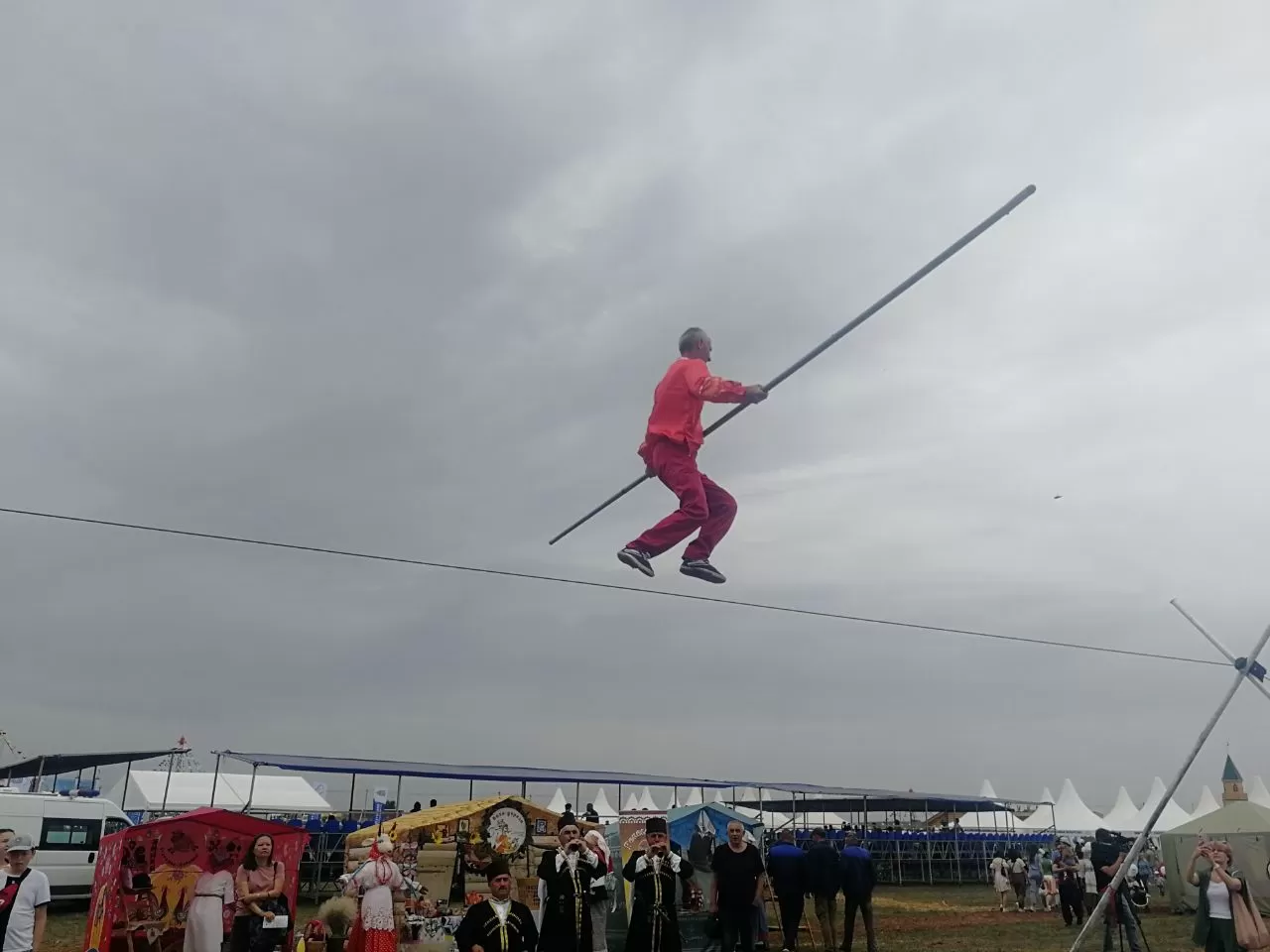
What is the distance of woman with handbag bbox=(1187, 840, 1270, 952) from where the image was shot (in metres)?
8.39

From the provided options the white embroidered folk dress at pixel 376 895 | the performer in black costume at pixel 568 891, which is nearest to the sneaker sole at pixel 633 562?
the performer in black costume at pixel 568 891

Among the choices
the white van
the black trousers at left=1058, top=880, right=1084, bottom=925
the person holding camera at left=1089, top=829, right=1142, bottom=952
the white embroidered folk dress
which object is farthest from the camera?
the black trousers at left=1058, top=880, right=1084, bottom=925

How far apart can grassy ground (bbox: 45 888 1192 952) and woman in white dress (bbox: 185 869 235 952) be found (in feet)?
14.0

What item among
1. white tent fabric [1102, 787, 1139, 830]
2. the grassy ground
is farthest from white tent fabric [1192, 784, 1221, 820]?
the grassy ground

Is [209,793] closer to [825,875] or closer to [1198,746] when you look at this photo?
[825,875]

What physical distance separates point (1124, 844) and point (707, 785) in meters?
5.88

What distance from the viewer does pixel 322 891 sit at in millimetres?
18188

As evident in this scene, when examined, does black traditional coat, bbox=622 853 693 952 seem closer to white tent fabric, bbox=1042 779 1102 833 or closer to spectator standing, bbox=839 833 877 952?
spectator standing, bbox=839 833 877 952

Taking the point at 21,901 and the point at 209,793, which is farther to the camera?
the point at 209,793

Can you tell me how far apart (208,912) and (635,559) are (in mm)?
5015

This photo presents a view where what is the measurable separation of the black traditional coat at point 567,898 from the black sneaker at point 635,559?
8.91 feet

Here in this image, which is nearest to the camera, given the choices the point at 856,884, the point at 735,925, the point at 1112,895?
the point at 735,925

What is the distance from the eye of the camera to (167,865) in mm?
9430

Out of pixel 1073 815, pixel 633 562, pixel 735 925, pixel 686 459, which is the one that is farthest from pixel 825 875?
pixel 1073 815
